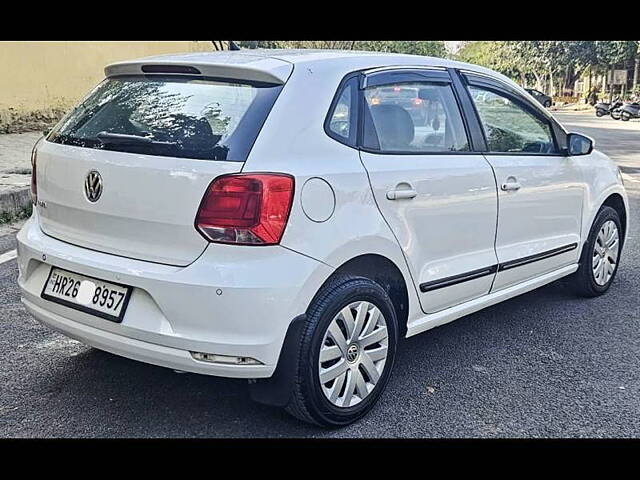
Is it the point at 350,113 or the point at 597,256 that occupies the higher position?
the point at 350,113

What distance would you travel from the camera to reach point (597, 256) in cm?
505

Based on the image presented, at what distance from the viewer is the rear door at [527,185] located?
13.1 feet

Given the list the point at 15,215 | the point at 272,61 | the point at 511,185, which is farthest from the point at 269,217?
the point at 15,215

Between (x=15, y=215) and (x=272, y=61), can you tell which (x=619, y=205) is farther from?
(x=15, y=215)

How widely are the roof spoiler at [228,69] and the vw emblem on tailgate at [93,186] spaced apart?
0.60m

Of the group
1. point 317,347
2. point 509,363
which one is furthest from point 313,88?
point 509,363

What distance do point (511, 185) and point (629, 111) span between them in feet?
96.4

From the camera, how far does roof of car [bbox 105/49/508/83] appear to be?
3.02 metres

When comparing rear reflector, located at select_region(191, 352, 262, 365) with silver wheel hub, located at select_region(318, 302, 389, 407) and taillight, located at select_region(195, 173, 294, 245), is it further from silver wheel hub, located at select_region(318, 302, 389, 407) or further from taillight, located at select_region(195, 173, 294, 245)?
taillight, located at select_region(195, 173, 294, 245)

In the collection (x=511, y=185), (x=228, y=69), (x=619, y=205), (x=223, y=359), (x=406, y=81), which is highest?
(x=228, y=69)

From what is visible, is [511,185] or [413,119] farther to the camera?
[511,185]

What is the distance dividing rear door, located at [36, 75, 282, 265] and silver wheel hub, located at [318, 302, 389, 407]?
731 mm

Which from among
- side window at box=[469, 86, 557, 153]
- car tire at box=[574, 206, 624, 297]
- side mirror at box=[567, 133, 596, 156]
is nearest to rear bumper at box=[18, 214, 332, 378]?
side window at box=[469, 86, 557, 153]

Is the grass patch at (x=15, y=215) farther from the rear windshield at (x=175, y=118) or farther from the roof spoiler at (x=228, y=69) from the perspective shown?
the roof spoiler at (x=228, y=69)
